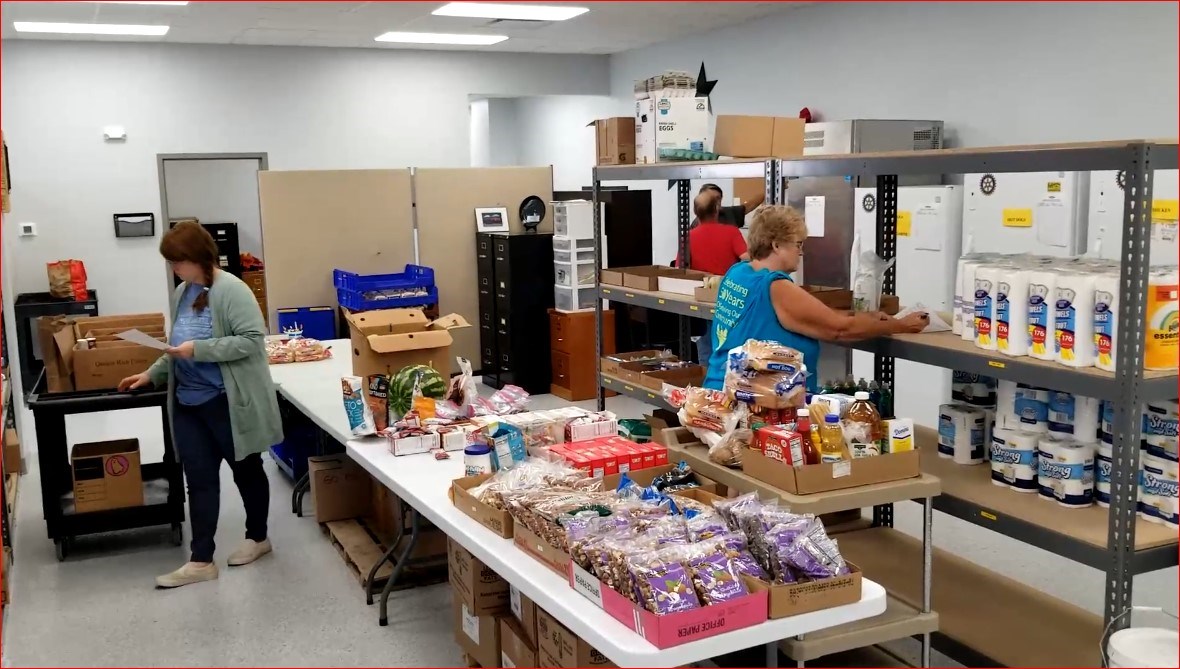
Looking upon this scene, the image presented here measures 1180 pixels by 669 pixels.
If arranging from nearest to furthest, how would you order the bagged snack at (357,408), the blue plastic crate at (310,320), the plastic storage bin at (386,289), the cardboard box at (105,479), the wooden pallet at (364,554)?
the bagged snack at (357,408), the wooden pallet at (364,554), the cardboard box at (105,479), the plastic storage bin at (386,289), the blue plastic crate at (310,320)

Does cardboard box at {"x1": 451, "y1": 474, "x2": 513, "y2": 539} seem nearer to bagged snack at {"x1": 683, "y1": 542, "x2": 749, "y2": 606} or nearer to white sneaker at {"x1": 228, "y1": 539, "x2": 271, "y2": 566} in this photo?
bagged snack at {"x1": 683, "y1": 542, "x2": 749, "y2": 606}

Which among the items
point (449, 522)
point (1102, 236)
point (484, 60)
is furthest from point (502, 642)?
point (484, 60)

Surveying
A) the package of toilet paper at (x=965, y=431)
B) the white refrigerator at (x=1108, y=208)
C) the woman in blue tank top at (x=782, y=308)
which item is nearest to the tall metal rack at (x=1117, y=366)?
the woman in blue tank top at (x=782, y=308)

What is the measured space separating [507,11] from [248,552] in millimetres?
5295

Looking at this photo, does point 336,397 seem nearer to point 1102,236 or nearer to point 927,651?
point 927,651

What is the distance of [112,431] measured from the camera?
6895 mm

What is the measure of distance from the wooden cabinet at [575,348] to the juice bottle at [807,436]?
459 cm

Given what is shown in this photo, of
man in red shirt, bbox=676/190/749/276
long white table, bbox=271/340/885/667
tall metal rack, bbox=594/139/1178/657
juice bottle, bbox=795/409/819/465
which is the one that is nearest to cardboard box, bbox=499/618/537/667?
long white table, bbox=271/340/885/667

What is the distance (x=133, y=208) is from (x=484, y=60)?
386 cm

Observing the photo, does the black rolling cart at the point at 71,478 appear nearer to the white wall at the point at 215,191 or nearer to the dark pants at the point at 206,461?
the dark pants at the point at 206,461

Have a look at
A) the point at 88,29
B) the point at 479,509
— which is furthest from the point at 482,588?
the point at 88,29

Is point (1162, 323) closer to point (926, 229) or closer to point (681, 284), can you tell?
point (681, 284)

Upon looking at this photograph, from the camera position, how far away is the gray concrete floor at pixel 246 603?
3572 mm

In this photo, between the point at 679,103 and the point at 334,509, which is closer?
the point at 679,103
